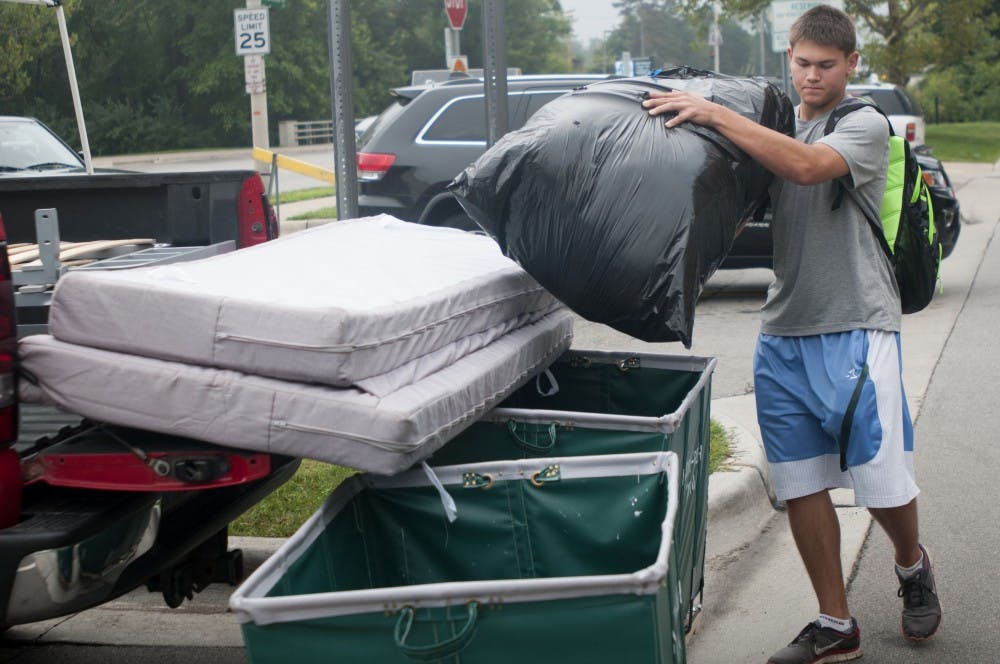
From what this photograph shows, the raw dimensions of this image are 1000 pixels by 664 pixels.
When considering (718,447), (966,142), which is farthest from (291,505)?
(966,142)

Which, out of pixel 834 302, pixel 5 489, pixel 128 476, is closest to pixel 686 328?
pixel 834 302

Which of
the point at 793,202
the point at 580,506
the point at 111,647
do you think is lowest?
the point at 111,647

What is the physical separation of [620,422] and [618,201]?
0.60 m

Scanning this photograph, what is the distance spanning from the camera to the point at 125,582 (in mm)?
3227

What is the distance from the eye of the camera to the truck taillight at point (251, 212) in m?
4.58

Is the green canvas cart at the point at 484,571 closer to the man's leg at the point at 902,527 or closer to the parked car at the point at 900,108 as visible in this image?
the man's leg at the point at 902,527

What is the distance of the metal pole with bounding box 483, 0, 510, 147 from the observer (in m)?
6.61

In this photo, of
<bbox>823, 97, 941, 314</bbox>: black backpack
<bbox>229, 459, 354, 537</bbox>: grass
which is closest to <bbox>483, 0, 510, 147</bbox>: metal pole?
<bbox>229, 459, 354, 537</bbox>: grass

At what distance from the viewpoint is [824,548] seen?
12.3 ft

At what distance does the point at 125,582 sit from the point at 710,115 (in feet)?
6.52

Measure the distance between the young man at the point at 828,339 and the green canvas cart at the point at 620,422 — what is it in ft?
0.92

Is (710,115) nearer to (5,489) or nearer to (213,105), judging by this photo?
(5,489)

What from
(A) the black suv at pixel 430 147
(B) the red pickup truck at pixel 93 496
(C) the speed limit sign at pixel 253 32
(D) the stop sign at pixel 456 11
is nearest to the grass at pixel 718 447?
(B) the red pickup truck at pixel 93 496

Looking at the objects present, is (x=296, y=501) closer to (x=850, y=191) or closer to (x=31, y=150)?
(x=850, y=191)
